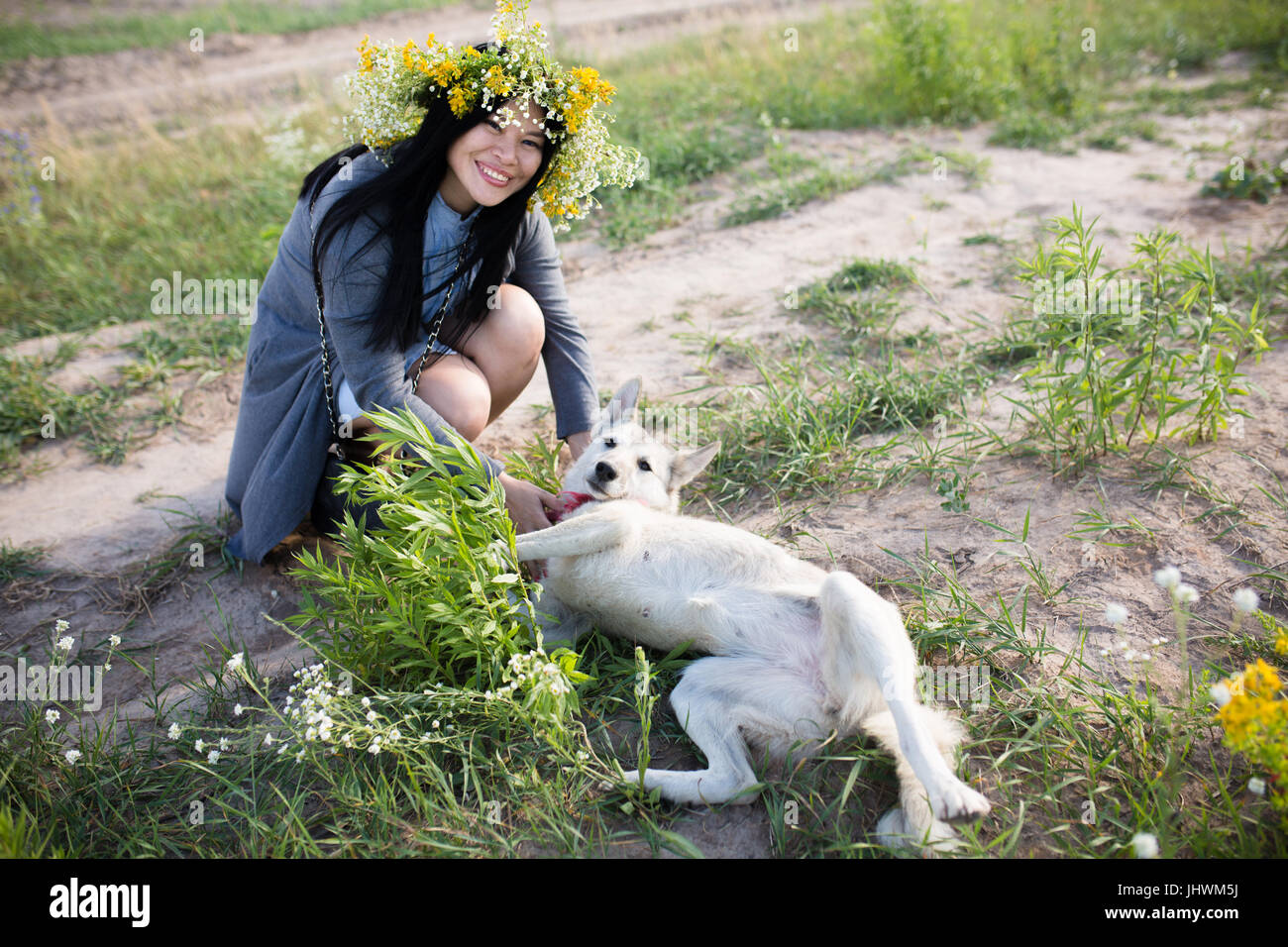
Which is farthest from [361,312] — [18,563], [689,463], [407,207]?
[18,563]


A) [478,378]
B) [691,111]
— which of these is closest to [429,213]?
[478,378]

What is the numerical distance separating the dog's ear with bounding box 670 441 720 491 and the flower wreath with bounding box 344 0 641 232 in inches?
41.2

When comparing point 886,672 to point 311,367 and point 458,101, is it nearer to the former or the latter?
point 458,101

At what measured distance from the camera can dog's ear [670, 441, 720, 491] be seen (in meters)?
3.20

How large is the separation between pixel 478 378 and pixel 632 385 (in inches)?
25.6

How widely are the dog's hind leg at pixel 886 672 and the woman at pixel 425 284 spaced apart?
1.21 m

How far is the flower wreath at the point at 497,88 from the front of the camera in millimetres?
2877

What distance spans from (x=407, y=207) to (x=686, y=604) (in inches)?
71.3

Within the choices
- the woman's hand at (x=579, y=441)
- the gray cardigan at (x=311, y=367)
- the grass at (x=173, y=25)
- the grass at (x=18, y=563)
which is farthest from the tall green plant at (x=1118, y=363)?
the grass at (x=173, y=25)

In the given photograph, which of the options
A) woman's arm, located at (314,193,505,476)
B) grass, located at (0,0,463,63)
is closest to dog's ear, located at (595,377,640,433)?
woman's arm, located at (314,193,505,476)

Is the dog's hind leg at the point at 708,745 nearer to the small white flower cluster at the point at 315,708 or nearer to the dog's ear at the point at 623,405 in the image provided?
the small white flower cluster at the point at 315,708

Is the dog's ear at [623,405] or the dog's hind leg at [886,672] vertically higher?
the dog's ear at [623,405]

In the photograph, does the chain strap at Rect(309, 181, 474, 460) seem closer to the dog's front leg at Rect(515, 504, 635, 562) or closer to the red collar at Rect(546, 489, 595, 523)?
the red collar at Rect(546, 489, 595, 523)

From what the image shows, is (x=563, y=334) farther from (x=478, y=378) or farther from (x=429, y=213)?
(x=429, y=213)
